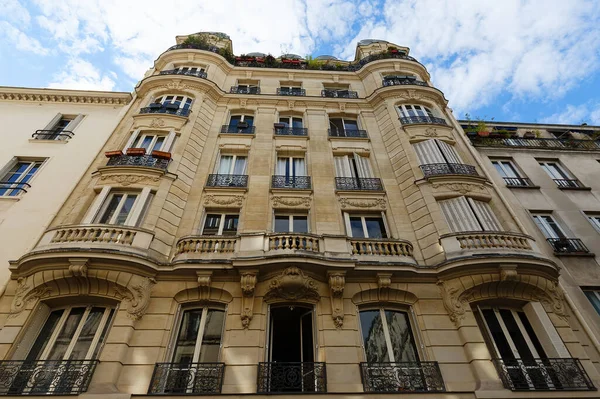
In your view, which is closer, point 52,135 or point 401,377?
point 401,377

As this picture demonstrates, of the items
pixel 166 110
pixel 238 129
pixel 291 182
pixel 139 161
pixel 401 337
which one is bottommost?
pixel 401 337

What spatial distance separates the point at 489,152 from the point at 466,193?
5424mm

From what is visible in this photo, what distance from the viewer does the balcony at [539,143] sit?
15.0 metres

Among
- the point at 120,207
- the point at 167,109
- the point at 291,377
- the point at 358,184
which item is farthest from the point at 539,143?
the point at 120,207

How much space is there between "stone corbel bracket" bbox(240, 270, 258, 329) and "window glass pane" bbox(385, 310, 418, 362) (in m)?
3.61

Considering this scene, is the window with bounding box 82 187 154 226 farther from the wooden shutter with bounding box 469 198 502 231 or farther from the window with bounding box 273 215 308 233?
the wooden shutter with bounding box 469 198 502 231

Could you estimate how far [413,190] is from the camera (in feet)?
36.4

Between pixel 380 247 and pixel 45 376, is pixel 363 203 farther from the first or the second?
pixel 45 376

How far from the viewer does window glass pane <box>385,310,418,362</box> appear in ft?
24.6

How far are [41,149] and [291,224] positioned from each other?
1073cm

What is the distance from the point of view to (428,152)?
12.4 meters

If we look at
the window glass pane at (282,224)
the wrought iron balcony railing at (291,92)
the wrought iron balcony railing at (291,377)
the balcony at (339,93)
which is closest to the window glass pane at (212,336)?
the wrought iron balcony railing at (291,377)

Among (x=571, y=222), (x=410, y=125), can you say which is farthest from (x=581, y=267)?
(x=410, y=125)

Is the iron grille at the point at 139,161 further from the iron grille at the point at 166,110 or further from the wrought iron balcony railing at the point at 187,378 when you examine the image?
the wrought iron balcony railing at the point at 187,378
